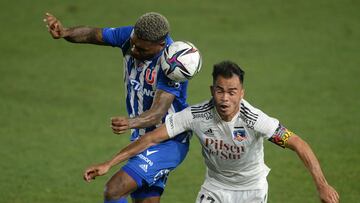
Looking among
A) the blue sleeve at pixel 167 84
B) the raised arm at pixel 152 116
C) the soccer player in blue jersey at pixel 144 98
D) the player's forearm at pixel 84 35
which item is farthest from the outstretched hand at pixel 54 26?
the raised arm at pixel 152 116

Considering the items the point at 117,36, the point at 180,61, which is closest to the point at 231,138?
the point at 180,61

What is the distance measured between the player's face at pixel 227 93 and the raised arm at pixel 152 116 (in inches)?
33.9

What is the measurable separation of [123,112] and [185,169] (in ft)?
11.8

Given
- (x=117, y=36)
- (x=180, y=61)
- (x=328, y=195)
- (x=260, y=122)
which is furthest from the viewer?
(x=117, y=36)

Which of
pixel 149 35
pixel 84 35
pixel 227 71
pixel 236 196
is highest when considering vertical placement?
pixel 149 35

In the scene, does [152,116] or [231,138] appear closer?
[231,138]

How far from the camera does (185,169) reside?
15.5 m

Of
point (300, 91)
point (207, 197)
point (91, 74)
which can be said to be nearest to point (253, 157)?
point (207, 197)

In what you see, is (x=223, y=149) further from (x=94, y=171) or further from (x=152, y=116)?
(x=94, y=171)

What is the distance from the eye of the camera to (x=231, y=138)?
32.0 feet

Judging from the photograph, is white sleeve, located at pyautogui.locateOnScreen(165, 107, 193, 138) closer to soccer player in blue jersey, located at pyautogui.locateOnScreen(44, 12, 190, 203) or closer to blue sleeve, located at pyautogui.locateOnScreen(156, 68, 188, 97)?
soccer player in blue jersey, located at pyautogui.locateOnScreen(44, 12, 190, 203)


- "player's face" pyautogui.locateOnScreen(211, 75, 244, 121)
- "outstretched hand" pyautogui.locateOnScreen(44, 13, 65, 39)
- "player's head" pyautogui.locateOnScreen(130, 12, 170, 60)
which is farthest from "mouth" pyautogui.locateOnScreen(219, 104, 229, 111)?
"outstretched hand" pyautogui.locateOnScreen(44, 13, 65, 39)

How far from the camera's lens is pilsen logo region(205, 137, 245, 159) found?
979cm

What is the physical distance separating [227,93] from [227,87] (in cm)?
7
